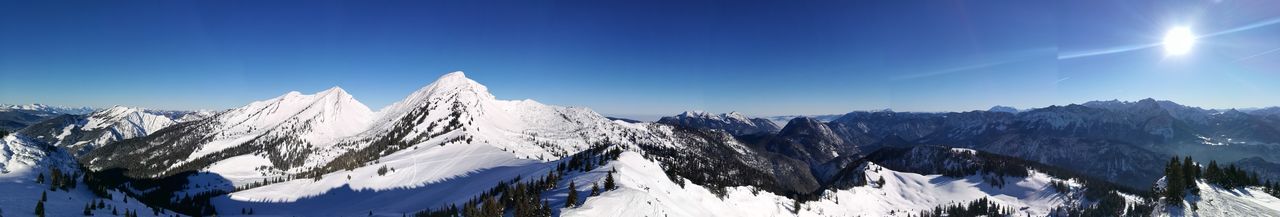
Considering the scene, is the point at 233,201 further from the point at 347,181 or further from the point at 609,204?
the point at 609,204

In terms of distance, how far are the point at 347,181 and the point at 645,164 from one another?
129 metres

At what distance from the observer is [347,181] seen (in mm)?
189750

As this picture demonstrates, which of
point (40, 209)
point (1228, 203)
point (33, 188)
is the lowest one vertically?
point (1228, 203)

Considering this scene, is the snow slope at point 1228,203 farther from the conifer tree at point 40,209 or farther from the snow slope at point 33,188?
the snow slope at point 33,188

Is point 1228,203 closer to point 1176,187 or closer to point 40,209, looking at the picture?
point 1176,187

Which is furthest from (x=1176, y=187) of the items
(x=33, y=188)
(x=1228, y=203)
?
(x=33, y=188)

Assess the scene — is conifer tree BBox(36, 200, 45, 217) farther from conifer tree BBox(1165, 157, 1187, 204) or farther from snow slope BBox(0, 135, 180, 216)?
conifer tree BBox(1165, 157, 1187, 204)

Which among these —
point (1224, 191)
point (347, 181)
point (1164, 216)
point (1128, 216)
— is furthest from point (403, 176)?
point (1128, 216)

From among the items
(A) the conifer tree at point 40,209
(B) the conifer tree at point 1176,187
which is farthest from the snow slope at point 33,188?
(B) the conifer tree at point 1176,187

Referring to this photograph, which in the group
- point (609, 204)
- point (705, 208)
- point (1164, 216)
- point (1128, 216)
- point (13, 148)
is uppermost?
point (13, 148)

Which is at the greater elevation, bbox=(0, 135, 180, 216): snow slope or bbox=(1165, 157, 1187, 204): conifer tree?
bbox=(0, 135, 180, 216): snow slope

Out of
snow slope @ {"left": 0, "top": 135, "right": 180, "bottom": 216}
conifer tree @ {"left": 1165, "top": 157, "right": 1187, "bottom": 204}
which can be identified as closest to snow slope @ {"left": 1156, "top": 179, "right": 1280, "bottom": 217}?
conifer tree @ {"left": 1165, "top": 157, "right": 1187, "bottom": 204}

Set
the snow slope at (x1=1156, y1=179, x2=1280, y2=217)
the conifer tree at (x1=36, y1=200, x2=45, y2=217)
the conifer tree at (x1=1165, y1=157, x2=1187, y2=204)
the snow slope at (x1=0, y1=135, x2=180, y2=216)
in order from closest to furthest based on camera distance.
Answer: the conifer tree at (x1=36, y1=200, x2=45, y2=217) < the snow slope at (x1=0, y1=135, x2=180, y2=216) < the snow slope at (x1=1156, y1=179, x2=1280, y2=217) < the conifer tree at (x1=1165, y1=157, x2=1187, y2=204)

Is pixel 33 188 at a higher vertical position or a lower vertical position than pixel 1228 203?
higher
